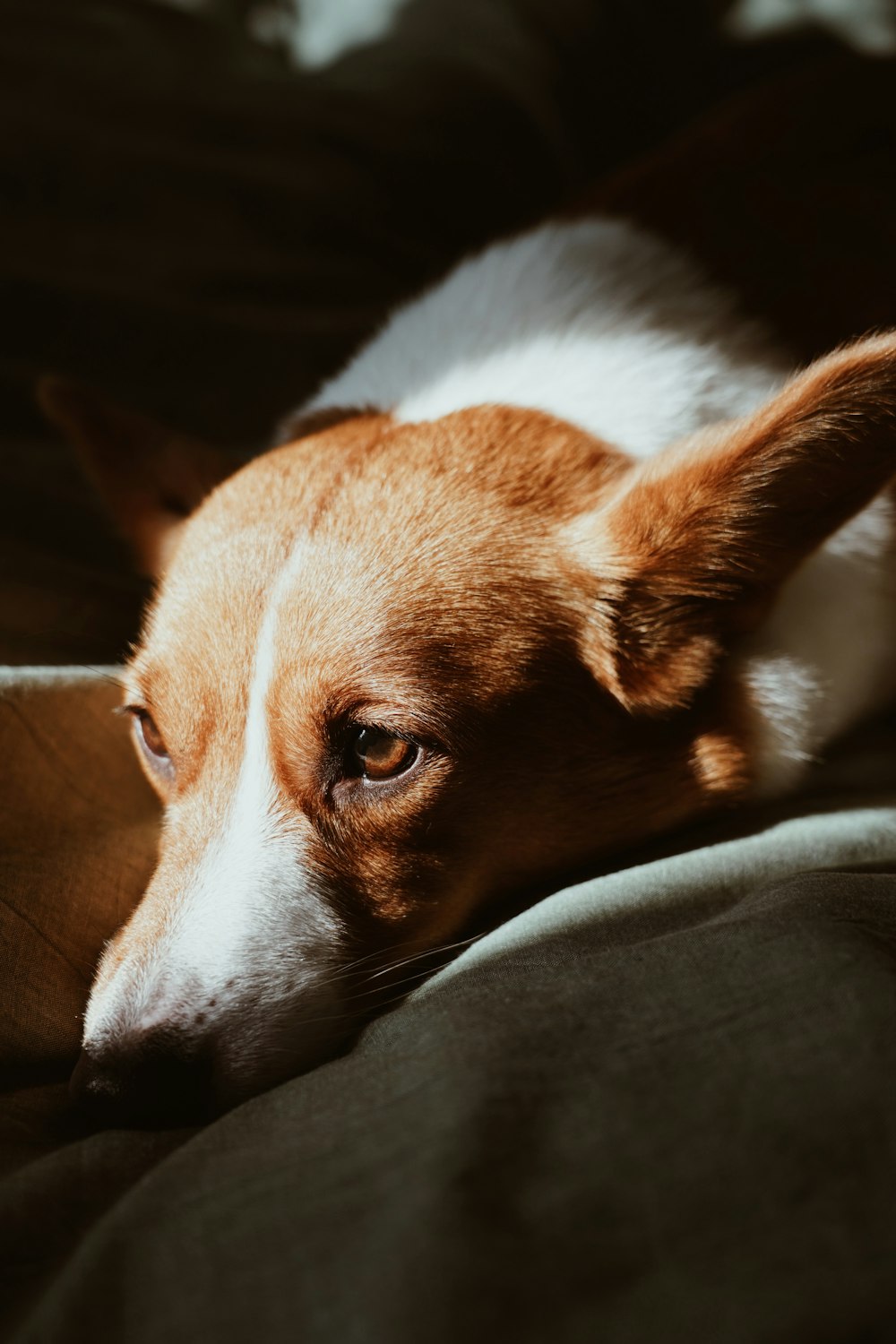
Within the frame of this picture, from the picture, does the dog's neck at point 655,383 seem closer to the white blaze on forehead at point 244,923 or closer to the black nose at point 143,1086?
the white blaze on forehead at point 244,923

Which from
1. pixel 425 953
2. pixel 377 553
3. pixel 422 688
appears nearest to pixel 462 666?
pixel 422 688

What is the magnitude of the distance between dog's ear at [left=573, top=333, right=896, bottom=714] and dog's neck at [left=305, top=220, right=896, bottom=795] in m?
0.15

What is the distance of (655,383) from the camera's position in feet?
6.22

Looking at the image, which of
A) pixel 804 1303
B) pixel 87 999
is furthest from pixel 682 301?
pixel 804 1303

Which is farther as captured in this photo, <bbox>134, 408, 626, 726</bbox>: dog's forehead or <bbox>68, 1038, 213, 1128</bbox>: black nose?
<bbox>134, 408, 626, 726</bbox>: dog's forehead

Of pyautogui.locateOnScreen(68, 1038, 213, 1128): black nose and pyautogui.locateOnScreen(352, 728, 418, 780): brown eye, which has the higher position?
pyautogui.locateOnScreen(352, 728, 418, 780): brown eye

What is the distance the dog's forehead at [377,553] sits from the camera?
1.53m

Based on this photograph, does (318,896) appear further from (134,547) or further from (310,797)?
(134,547)

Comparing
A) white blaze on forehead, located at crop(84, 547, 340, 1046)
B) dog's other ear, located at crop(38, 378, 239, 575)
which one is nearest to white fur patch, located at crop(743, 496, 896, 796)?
white blaze on forehead, located at crop(84, 547, 340, 1046)

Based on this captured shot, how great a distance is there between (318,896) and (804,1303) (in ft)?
2.89

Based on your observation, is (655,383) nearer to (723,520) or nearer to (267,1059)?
(723,520)

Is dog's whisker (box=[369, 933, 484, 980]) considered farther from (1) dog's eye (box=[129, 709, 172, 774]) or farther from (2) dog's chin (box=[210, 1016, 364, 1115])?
(1) dog's eye (box=[129, 709, 172, 774])

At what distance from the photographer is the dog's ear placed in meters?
1.44

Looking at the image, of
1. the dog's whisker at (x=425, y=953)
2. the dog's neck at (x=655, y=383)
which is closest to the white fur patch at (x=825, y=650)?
the dog's neck at (x=655, y=383)
